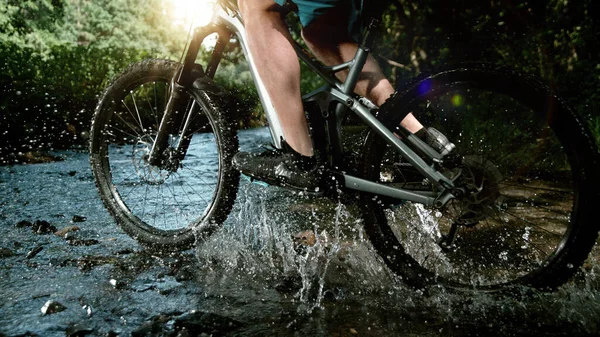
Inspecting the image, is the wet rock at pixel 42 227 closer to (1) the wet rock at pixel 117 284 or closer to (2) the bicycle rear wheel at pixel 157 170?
(2) the bicycle rear wheel at pixel 157 170

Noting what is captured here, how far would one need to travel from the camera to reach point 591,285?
2.33 meters

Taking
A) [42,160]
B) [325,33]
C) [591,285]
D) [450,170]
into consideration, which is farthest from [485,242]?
[42,160]

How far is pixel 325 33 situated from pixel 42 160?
512 centimetres

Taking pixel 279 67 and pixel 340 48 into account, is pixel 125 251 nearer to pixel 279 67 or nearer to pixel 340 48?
pixel 279 67

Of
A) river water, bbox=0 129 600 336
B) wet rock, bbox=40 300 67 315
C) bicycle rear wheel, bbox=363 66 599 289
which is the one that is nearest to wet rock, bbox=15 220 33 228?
river water, bbox=0 129 600 336

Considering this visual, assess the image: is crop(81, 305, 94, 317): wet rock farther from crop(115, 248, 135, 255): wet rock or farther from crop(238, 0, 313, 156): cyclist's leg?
crop(238, 0, 313, 156): cyclist's leg

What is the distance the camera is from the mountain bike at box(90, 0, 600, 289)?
2121 mm

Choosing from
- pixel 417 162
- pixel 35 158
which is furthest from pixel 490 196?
pixel 35 158

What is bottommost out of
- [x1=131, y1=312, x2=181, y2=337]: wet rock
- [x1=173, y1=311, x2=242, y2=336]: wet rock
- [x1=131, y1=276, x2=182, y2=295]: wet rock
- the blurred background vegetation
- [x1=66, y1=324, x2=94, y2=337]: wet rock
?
→ [x1=66, y1=324, x2=94, y2=337]: wet rock

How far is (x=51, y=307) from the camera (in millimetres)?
2141

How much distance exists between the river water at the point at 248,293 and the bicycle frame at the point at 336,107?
0.98ft

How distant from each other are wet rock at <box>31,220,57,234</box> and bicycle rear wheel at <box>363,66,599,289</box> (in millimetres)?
2102

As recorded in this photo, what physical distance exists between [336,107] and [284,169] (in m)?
0.39

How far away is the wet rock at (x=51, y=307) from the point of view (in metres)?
2.12
